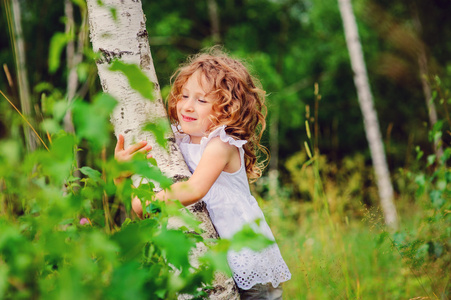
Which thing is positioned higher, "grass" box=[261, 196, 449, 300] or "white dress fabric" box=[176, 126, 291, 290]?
"white dress fabric" box=[176, 126, 291, 290]

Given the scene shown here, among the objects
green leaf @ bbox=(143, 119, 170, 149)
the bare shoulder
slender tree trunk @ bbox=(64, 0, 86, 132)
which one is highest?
slender tree trunk @ bbox=(64, 0, 86, 132)

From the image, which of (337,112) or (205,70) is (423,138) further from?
(205,70)

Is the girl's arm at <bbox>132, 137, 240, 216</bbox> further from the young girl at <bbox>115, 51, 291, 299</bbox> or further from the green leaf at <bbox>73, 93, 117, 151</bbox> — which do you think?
the green leaf at <bbox>73, 93, 117, 151</bbox>

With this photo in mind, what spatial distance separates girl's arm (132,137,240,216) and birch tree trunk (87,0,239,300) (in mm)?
46

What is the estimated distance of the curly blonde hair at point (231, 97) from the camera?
165cm

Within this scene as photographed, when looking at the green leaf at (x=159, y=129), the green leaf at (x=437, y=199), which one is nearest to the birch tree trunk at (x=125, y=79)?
the green leaf at (x=159, y=129)

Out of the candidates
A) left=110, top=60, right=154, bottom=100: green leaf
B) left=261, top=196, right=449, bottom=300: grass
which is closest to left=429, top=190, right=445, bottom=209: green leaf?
left=261, top=196, right=449, bottom=300: grass

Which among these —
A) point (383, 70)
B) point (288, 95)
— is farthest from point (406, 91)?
point (288, 95)

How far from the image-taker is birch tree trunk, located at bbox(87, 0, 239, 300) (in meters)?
1.30

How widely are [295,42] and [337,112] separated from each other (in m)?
2.62

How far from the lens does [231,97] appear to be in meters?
1.67

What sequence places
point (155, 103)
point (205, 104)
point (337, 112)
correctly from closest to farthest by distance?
1. point (155, 103)
2. point (205, 104)
3. point (337, 112)

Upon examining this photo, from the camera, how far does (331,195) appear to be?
2.89 m

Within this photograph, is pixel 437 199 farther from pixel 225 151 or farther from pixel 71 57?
pixel 71 57
